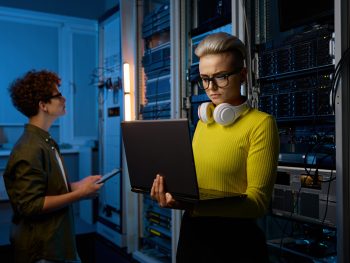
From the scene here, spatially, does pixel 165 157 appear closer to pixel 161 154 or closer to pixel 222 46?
pixel 161 154

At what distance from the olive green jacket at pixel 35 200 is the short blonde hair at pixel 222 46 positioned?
2.78ft

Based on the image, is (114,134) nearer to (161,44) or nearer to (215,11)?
(161,44)

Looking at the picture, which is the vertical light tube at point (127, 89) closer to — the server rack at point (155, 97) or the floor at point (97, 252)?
Result: the server rack at point (155, 97)

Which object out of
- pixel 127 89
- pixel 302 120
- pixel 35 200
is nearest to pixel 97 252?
pixel 127 89

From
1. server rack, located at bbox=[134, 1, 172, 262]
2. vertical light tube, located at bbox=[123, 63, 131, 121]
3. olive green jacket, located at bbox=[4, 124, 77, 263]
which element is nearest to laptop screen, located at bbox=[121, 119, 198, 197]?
olive green jacket, located at bbox=[4, 124, 77, 263]

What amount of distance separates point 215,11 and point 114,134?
1461mm

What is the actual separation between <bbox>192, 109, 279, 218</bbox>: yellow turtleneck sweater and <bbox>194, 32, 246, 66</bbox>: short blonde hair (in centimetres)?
19

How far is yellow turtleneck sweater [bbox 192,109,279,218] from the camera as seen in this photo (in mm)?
1084

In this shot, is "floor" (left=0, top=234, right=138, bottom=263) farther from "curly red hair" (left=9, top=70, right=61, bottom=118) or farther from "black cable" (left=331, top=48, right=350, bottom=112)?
"black cable" (left=331, top=48, right=350, bottom=112)

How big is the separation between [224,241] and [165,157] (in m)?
0.31

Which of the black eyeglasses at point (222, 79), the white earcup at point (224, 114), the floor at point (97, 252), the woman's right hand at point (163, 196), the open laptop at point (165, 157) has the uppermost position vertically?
the black eyeglasses at point (222, 79)

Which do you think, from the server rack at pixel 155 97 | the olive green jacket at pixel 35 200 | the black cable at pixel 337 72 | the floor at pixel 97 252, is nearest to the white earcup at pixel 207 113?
the black cable at pixel 337 72

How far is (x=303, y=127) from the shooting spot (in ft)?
5.49

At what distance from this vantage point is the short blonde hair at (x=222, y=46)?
47.1 inches
